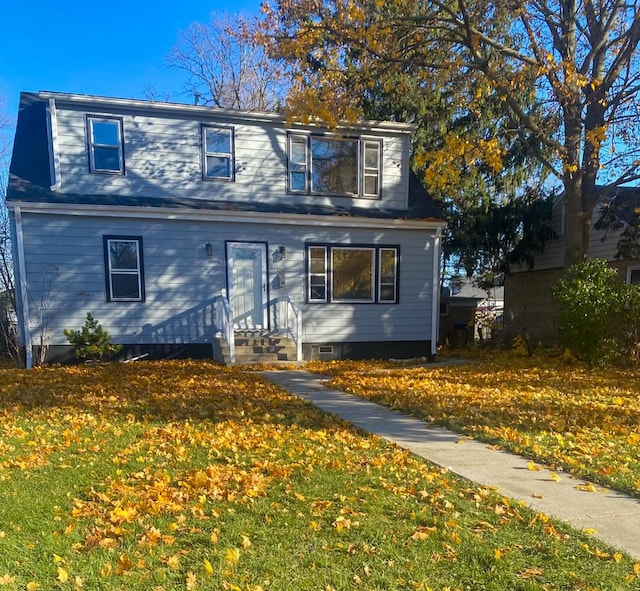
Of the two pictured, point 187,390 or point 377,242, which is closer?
point 187,390

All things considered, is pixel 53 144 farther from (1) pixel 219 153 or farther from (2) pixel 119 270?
(1) pixel 219 153

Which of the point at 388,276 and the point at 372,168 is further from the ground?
the point at 372,168

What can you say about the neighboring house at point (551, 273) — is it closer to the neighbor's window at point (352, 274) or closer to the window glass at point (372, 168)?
the neighbor's window at point (352, 274)

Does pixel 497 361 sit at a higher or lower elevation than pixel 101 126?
lower

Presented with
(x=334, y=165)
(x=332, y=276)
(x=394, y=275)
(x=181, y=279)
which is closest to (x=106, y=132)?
(x=181, y=279)

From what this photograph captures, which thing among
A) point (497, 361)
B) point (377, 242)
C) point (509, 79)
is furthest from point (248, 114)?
point (497, 361)

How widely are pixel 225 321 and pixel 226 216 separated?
245cm

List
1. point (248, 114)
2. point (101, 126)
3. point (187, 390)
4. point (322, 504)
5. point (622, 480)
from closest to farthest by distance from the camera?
point (322, 504), point (622, 480), point (187, 390), point (101, 126), point (248, 114)

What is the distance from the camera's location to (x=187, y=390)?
6895 mm

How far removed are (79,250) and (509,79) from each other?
10127 millimetres

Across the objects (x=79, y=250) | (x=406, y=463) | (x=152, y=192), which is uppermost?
(x=152, y=192)

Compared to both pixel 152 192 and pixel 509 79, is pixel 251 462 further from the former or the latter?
pixel 509 79

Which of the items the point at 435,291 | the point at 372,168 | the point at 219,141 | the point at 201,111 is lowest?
the point at 435,291

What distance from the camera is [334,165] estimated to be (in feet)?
38.3
